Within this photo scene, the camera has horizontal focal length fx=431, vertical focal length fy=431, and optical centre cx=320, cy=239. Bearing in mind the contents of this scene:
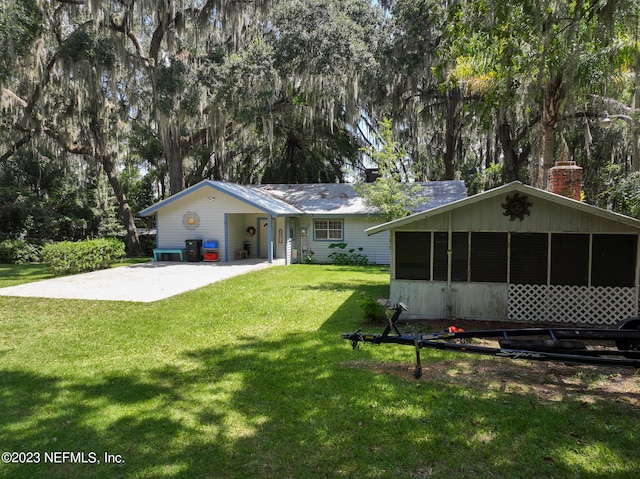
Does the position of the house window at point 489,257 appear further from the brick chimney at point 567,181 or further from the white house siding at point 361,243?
the white house siding at point 361,243

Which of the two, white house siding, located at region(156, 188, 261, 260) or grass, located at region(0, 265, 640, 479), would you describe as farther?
white house siding, located at region(156, 188, 261, 260)

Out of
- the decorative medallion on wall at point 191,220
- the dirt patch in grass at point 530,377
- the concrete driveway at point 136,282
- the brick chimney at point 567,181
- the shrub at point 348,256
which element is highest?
the brick chimney at point 567,181

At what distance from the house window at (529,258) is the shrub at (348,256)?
34.3 ft

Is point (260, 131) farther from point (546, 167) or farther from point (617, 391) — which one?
point (617, 391)

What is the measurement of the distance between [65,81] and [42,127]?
2541 millimetres

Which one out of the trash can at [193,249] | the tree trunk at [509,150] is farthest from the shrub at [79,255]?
the tree trunk at [509,150]

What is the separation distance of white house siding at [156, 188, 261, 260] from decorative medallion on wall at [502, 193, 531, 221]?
37.3 feet

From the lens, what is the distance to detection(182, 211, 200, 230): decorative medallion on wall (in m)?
18.5

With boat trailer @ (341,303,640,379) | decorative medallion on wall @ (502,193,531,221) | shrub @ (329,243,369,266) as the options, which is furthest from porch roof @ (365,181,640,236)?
shrub @ (329,243,369,266)

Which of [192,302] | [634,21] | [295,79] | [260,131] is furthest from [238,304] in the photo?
[260,131]

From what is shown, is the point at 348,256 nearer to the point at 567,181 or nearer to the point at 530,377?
the point at 567,181

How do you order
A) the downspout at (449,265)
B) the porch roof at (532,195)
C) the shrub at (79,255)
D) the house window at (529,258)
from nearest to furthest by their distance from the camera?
the porch roof at (532,195)
the house window at (529,258)
the downspout at (449,265)
the shrub at (79,255)

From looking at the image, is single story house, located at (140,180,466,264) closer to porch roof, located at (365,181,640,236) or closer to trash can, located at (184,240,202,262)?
trash can, located at (184,240,202,262)

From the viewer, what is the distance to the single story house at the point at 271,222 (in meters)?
18.0
